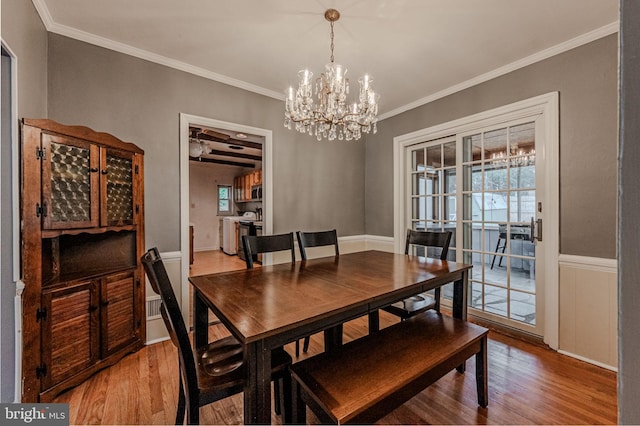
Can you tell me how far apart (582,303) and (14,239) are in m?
3.90

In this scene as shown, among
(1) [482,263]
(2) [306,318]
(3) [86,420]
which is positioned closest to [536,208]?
(1) [482,263]

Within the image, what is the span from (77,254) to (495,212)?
3.74 meters

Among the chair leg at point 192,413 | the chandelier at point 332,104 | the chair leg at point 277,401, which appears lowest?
the chair leg at point 277,401

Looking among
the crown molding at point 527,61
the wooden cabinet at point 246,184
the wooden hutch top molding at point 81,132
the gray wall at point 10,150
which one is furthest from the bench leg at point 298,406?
the wooden cabinet at point 246,184

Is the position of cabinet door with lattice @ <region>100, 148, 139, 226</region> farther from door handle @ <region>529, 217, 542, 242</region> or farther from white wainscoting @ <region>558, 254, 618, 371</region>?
white wainscoting @ <region>558, 254, 618, 371</region>

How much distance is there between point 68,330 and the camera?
180cm

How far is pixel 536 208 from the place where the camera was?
2512 millimetres

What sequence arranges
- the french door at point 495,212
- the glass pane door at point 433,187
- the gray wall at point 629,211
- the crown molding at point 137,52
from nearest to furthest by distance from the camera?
the gray wall at point 629,211, the crown molding at point 137,52, the french door at point 495,212, the glass pane door at point 433,187

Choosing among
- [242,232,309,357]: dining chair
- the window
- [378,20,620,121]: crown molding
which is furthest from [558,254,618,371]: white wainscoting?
the window

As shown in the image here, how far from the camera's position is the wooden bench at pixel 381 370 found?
3.62ft

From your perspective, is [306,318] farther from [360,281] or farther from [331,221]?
[331,221]

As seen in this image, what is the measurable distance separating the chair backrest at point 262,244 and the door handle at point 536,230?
7.18 feet

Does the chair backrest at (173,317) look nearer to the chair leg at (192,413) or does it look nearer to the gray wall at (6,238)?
the chair leg at (192,413)

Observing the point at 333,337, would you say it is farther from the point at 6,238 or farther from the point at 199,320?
the point at 6,238
